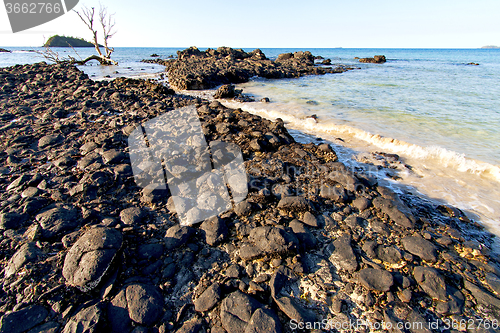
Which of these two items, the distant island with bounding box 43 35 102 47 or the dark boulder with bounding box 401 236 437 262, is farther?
the distant island with bounding box 43 35 102 47

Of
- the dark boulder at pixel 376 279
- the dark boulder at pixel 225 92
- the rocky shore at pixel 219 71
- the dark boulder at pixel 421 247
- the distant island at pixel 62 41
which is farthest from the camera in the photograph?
the distant island at pixel 62 41

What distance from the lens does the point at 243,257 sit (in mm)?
2258

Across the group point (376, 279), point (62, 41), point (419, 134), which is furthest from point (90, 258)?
point (62, 41)

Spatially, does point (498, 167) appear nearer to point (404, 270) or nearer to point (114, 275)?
point (404, 270)

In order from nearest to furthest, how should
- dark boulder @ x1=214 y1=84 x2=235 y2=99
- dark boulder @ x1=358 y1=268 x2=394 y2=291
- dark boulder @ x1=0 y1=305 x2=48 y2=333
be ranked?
dark boulder @ x1=0 y1=305 x2=48 y2=333 → dark boulder @ x1=358 y1=268 x2=394 y2=291 → dark boulder @ x1=214 y1=84 x2=235 y2=99

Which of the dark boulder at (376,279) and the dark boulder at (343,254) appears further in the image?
the dark boulder at (343,254)

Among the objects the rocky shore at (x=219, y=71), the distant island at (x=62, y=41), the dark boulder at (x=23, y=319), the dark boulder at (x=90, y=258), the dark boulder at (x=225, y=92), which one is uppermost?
the distant island at (x=62, y=41)

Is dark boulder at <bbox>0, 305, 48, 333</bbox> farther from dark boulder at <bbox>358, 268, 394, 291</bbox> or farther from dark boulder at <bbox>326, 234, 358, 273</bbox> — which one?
dark boulder at <bbox>358, 268, 394, 291</bbox>

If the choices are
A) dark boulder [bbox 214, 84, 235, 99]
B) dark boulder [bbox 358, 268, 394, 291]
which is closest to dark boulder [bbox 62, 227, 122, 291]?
dark boulder [bbox 358, 268, 394, 291]

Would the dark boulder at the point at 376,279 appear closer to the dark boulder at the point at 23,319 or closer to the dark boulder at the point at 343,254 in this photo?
the dark boulder at the point at 343,254

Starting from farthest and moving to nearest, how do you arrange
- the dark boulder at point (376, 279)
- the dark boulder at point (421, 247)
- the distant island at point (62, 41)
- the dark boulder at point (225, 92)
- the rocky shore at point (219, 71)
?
the distant island at point (62, 41)
the rocky shore at point (219, 71)
the dark boulder at point (225, 92)
the dark boulder at point (421, 247)
the dark boulder at point (376, 279)

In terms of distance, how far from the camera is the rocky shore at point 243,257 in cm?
178

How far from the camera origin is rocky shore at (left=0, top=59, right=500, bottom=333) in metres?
1.78

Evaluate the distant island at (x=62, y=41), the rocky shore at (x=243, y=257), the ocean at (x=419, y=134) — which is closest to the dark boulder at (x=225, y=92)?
the ocean at (x=419, y=134)
